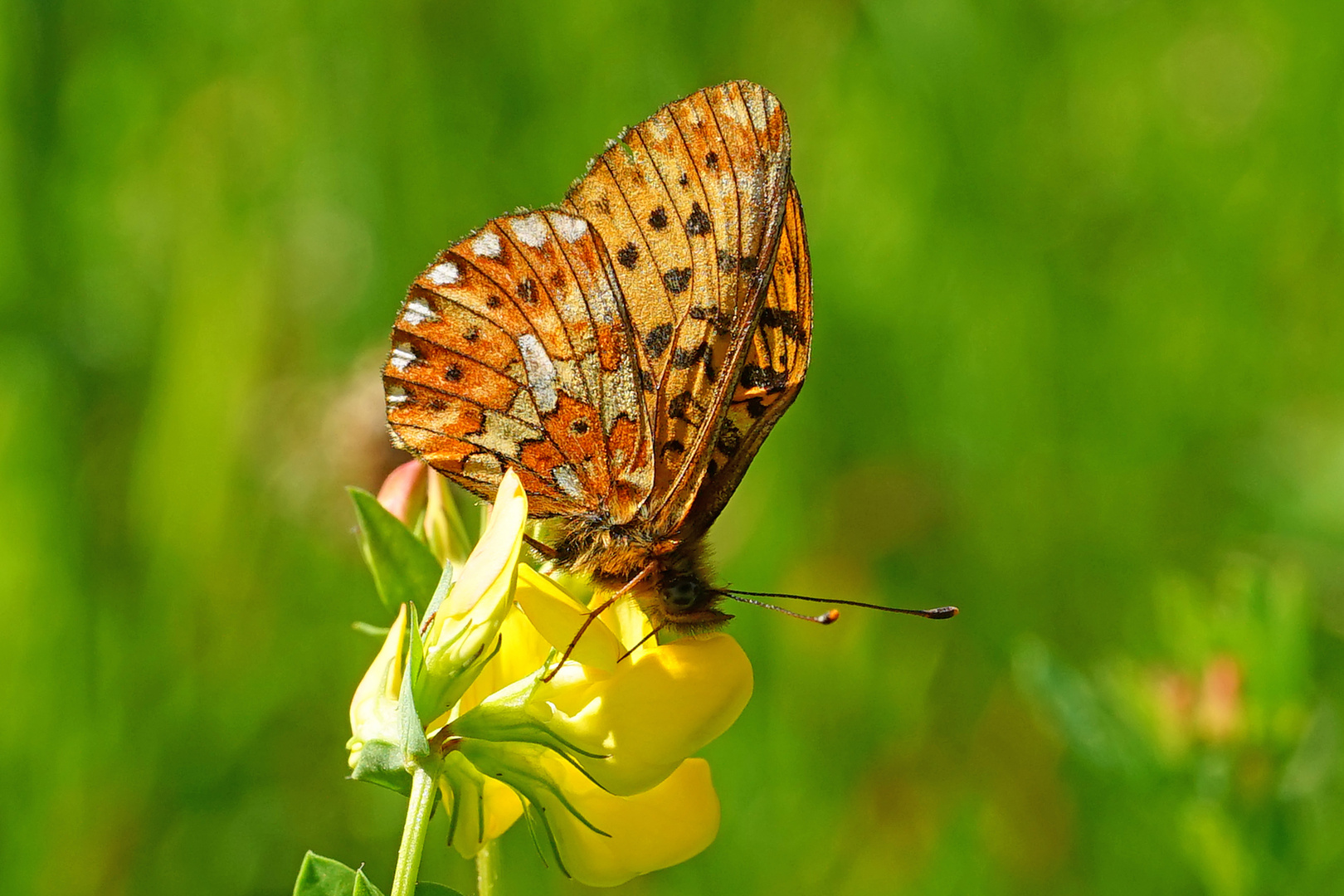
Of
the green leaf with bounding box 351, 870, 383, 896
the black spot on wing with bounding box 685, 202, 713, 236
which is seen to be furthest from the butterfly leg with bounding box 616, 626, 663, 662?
the black spot on wing with bounding box 685, 202, 713, 236

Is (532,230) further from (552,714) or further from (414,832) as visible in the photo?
(414,832)

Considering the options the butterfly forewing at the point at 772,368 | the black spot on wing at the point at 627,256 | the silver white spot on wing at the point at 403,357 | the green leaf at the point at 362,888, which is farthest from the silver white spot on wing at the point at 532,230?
the green leaf at the point at 362,888

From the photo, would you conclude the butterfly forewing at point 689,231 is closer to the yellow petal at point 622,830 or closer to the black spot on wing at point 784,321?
the black spot on wing at point 784,321

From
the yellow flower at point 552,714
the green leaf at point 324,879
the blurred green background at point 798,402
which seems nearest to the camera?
the green leaf at point 324,879

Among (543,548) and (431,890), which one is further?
(543,548)

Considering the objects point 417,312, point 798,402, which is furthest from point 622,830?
point 798,402

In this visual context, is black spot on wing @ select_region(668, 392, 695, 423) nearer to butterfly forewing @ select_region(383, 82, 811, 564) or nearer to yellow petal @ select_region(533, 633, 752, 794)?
butterfly forewing @ select_region(383, 82, 811, 564)

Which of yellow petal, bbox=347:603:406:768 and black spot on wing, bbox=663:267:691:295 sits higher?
black spot on wing, bbox=663:267:691:295

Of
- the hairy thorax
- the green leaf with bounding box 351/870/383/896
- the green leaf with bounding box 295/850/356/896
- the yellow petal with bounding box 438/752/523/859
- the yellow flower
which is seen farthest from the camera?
the hairy thorax
